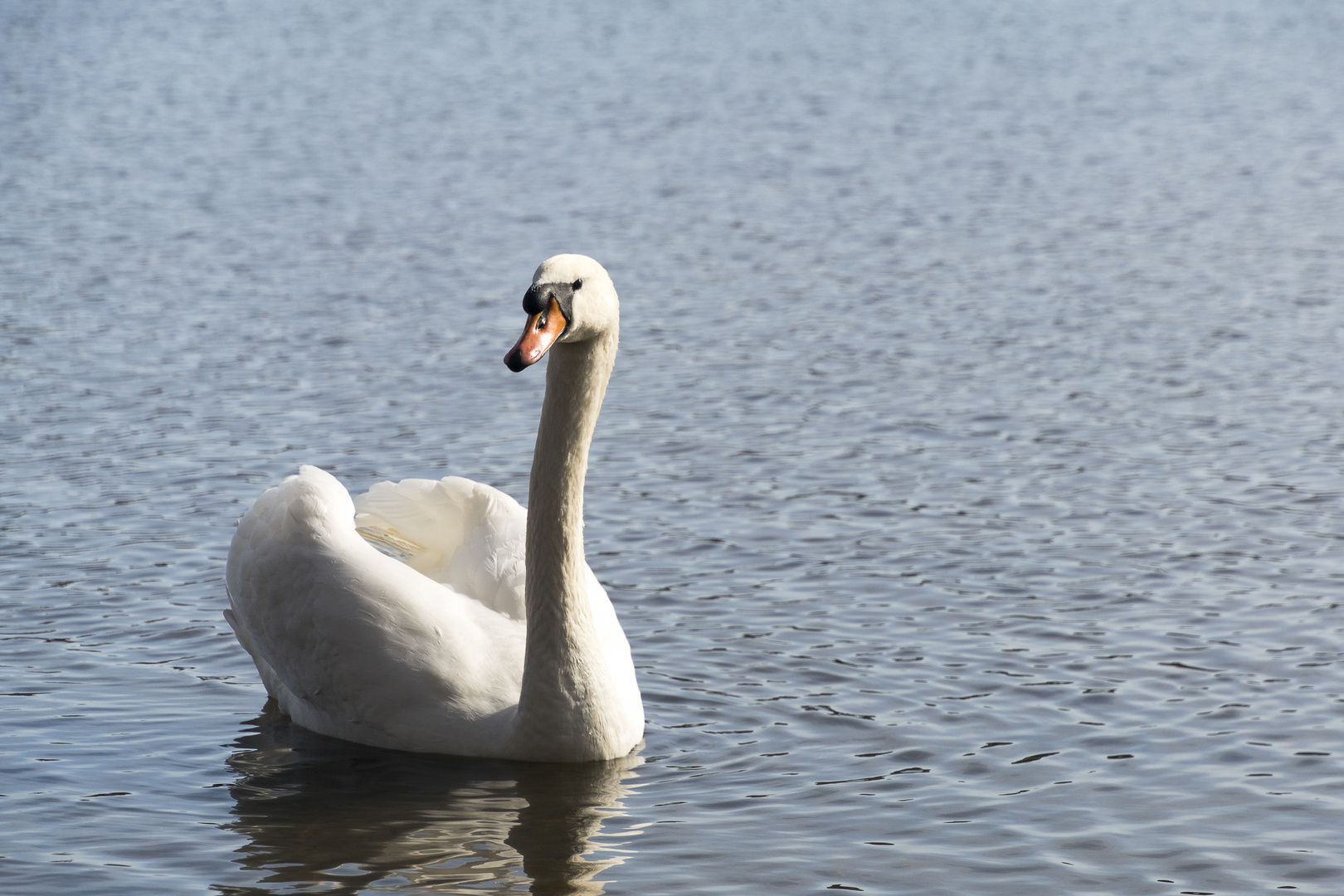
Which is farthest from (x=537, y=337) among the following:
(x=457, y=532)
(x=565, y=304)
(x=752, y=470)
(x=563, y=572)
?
(x=752, y=470)

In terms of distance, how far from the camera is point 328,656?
25.0ft

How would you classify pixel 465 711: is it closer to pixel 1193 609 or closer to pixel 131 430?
pixel 1193 609

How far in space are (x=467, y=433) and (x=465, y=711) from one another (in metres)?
6.07

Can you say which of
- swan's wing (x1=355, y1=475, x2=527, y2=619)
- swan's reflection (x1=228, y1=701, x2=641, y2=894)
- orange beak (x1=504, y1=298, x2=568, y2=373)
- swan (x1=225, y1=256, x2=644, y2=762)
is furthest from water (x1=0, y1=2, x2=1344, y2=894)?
orange beak (x1=504, y1=298, x2=568, y2=373)

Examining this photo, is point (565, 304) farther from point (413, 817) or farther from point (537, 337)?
point (413, 817)

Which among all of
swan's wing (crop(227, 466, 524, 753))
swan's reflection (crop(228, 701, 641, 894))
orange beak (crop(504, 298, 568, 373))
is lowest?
swan's reflection (crop(228, 701, 641, 894))

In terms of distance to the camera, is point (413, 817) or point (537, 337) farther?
point (413, 817)

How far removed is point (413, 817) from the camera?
7.05m

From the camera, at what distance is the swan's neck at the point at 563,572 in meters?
7.30

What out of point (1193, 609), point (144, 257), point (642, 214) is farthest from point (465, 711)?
point (642, 214)

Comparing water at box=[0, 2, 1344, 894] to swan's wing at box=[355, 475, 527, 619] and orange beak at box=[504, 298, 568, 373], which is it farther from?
orange beak at box=[504, 298, 568, 373]

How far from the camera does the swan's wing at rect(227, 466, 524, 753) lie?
7.47 meters

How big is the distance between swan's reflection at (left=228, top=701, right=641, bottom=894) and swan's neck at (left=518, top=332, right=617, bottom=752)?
27cm

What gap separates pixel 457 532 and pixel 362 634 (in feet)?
3.54
